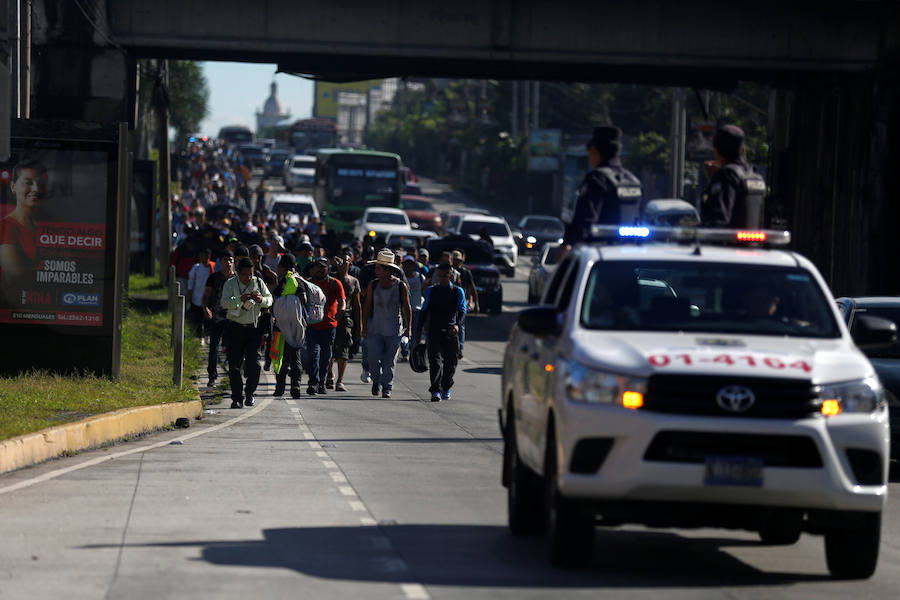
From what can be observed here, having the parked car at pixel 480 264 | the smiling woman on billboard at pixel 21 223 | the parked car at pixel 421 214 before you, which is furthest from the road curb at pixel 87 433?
the parked car at pixel 421 214

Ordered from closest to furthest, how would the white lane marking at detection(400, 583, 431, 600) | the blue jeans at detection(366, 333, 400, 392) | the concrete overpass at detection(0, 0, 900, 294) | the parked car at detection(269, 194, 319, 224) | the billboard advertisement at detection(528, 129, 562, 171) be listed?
the white lane marking at detection(400, 583, 431, 600) → the blue jeans at detection(366, 333, 400, 392) → the concrete overpass at detection(0, 0, 900, 294) → the parked car at detection(269, 194, 319, 224) → the billboard advertisement at detection(528, 129, 562, 171)

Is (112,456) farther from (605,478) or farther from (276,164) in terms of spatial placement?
(276,164)


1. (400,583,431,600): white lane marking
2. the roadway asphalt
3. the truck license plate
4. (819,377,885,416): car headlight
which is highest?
(819,377,885,416): car headlight

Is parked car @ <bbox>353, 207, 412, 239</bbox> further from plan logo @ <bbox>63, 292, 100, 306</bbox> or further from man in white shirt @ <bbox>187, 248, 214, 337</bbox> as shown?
plan logo @ <bbox>63, 292, 100, 306</bbox>

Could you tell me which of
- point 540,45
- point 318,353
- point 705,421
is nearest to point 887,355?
point 705,421

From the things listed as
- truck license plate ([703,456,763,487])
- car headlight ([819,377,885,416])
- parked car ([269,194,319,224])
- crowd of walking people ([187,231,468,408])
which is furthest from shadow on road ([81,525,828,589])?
parked car ([269,194,319,224])

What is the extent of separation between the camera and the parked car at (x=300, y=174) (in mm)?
87875

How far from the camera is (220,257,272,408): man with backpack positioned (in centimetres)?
1969

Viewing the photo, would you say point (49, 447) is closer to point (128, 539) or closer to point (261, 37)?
point (128, 539)

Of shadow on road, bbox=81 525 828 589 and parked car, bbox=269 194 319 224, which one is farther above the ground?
shadow on road, bbox=81 525 828 589

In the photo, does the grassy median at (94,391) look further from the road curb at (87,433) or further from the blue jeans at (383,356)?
the blue jeans at (383,356)

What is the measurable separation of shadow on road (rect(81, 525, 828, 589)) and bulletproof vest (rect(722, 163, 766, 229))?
2.11 meters

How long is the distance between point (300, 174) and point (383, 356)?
2647 inches

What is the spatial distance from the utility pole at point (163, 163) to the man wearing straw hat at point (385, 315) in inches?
812
